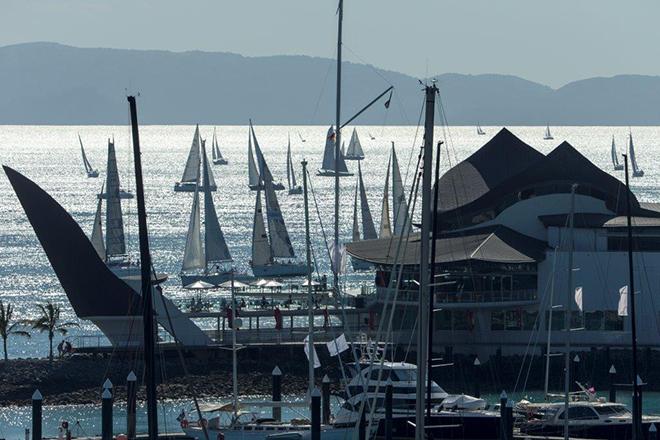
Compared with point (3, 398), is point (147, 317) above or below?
above

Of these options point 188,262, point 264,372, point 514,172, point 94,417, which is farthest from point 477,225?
point 188,262

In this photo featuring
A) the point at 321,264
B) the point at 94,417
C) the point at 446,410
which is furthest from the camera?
the point at 321,264

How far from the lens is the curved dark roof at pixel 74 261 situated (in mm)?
70312

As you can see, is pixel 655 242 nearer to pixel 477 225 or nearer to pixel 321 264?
pixel 477 225

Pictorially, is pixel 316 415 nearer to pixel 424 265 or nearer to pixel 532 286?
pixel 424 265

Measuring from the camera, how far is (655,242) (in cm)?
7138

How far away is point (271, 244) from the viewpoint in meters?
108

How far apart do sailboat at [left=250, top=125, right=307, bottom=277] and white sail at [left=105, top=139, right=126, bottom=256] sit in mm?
7722

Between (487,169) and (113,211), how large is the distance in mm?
27982

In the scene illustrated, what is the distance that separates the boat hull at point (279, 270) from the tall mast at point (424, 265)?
2643 inches

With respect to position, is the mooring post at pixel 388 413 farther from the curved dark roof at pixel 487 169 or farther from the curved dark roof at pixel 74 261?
the curved dark roof at pixel 487 169

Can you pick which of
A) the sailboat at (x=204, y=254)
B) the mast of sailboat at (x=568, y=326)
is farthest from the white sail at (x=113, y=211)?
the mast of sailboat at (x=568, y=326)

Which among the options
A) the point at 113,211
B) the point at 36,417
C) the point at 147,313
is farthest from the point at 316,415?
the point at 113,211

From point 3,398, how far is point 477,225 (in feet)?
68.8
